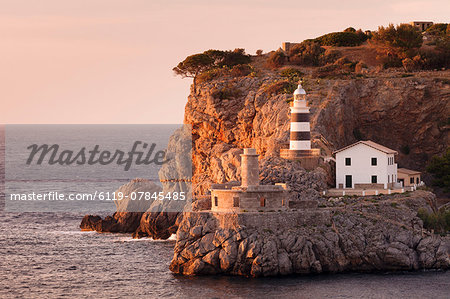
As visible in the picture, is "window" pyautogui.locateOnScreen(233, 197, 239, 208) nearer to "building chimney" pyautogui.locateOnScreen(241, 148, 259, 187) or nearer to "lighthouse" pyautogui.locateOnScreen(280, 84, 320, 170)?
"building chimney" pyautogui.locateOnScreen(241, 148, 259, 187)

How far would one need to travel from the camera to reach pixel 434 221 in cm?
5866

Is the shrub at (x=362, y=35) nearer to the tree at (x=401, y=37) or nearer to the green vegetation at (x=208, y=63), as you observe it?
the tree at (x=401, y=37)

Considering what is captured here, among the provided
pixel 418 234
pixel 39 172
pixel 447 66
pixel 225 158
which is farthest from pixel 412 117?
pixel 39 172

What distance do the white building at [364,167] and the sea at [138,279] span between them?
11723mm

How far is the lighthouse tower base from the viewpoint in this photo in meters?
64.2

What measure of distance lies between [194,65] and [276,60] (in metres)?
9.66

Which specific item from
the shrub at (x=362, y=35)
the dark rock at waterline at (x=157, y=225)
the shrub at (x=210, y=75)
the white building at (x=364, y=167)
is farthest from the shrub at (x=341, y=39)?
the white building at (x=364, y=167)

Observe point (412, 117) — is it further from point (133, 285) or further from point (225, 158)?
point (133, 285)

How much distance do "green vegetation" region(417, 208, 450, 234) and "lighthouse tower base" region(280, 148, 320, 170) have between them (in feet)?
29.2

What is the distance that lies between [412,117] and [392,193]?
692 inches

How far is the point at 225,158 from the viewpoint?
70750 mm

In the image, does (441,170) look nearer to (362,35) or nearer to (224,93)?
(224,93)

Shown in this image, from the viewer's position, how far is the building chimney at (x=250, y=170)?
2217 inches

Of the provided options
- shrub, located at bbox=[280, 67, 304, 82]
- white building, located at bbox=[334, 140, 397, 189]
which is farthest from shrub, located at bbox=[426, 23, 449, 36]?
white building, located at bbox=[334, 140, 397, 189]
